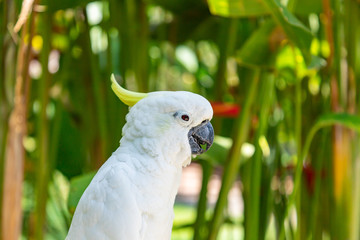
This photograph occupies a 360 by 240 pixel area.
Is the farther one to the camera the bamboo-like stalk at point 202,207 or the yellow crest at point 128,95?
the bamboo-like stalk at point 202,207

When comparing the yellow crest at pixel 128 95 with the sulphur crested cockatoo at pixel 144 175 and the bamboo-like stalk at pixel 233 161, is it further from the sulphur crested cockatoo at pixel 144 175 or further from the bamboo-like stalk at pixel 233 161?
the bamboo-like stalk at pixel 233 161

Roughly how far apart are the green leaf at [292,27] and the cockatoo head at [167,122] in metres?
0.26

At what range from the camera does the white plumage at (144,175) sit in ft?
2.36

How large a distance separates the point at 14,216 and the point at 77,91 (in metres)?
0.61

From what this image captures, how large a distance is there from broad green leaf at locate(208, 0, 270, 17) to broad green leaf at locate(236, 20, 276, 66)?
0.04 m

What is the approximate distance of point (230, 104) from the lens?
135cm

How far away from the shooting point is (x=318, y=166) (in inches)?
49.9

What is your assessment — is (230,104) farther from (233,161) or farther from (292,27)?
(292,27)

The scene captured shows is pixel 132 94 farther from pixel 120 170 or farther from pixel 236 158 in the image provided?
pixel 236 158

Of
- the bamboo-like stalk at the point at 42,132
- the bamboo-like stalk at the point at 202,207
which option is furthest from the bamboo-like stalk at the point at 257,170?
the bamboo-like stalk at the point at 42,132

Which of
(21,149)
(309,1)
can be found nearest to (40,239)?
(21,149)

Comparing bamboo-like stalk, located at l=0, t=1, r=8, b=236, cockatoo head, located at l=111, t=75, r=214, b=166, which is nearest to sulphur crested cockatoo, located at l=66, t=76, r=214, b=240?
cockatoo head, located at l=111, t=75, r=214, b=166

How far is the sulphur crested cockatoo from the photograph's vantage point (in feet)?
2.36

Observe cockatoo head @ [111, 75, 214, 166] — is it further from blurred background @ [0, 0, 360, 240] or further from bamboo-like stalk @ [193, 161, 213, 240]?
bamboo-like stalk @ [193, 161, 213, 240]
